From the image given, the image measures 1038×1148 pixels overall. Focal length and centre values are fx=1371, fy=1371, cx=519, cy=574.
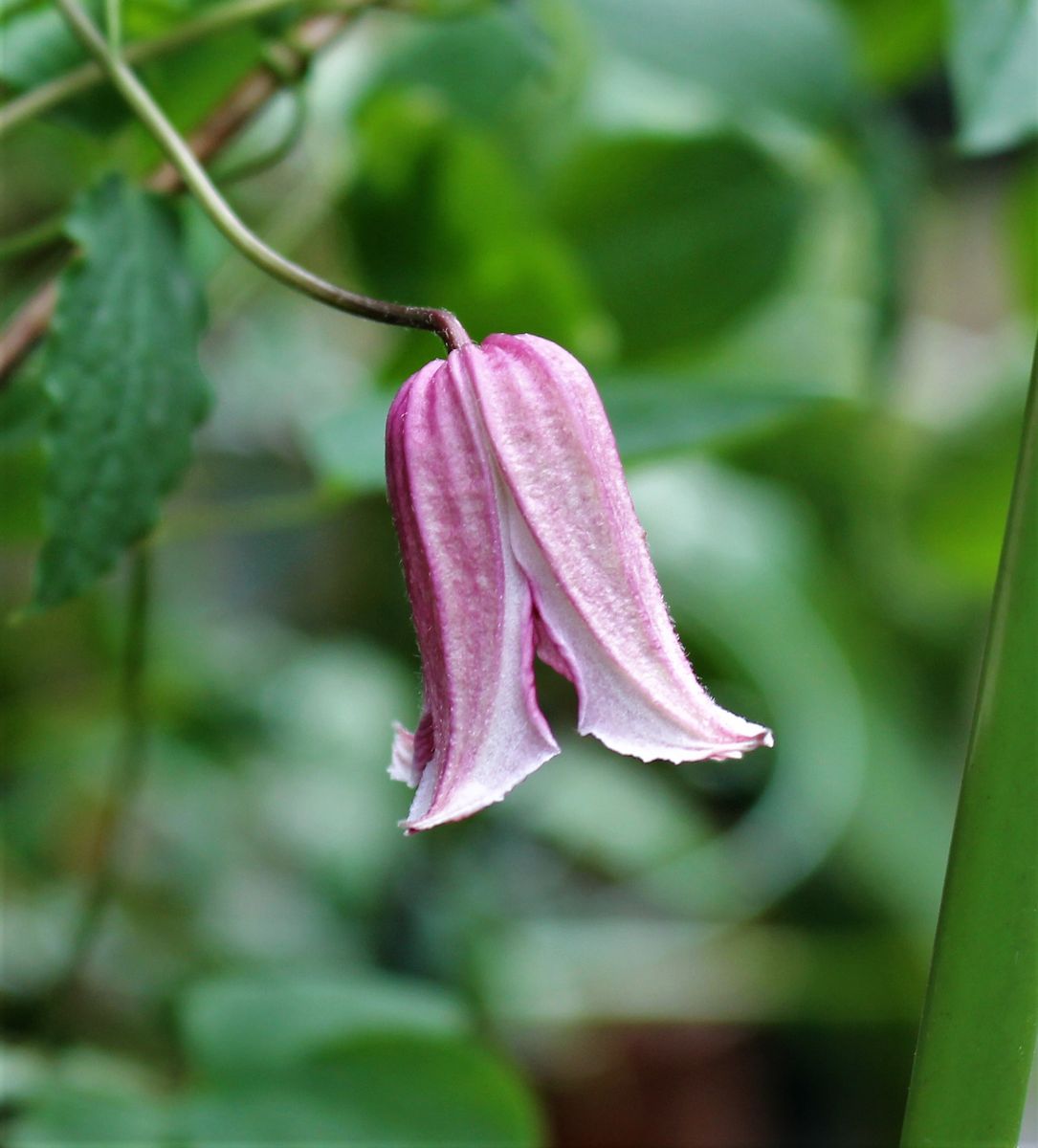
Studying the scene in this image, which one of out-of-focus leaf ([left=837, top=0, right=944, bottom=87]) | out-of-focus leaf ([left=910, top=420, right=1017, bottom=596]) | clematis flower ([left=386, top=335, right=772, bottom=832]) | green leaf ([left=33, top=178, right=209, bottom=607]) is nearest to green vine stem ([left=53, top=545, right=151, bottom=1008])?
green leaf ([left=33, top=178, right=209, bottom=607])

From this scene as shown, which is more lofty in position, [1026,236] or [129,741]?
[129,741]

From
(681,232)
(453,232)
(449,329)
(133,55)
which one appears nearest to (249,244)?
(449,329)

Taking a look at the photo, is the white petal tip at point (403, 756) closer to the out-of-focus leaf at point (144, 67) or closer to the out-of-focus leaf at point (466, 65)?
the out-of-focus leaf at point (144, 67)

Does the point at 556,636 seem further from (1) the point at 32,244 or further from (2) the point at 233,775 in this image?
(2) the point at 233,775

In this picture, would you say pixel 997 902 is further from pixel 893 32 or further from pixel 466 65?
pixel 893 32

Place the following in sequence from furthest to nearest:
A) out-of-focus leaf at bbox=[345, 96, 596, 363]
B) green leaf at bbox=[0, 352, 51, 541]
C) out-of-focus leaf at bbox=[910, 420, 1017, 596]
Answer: out-of-focus leaf at bbox=[910, 420, 1017, 596] < out-of-focus leaf at bbox=[345, 96, 596, 363] < green leaf at bbox=[0, 352, 51, 541]

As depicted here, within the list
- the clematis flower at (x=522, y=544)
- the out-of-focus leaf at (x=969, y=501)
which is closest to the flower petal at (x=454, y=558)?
the clematis flower at (x=522, y=544)

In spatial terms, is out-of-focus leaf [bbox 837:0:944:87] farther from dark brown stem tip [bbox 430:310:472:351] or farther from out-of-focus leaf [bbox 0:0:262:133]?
dark brown stem tip [bbox 430:310:472:351]
